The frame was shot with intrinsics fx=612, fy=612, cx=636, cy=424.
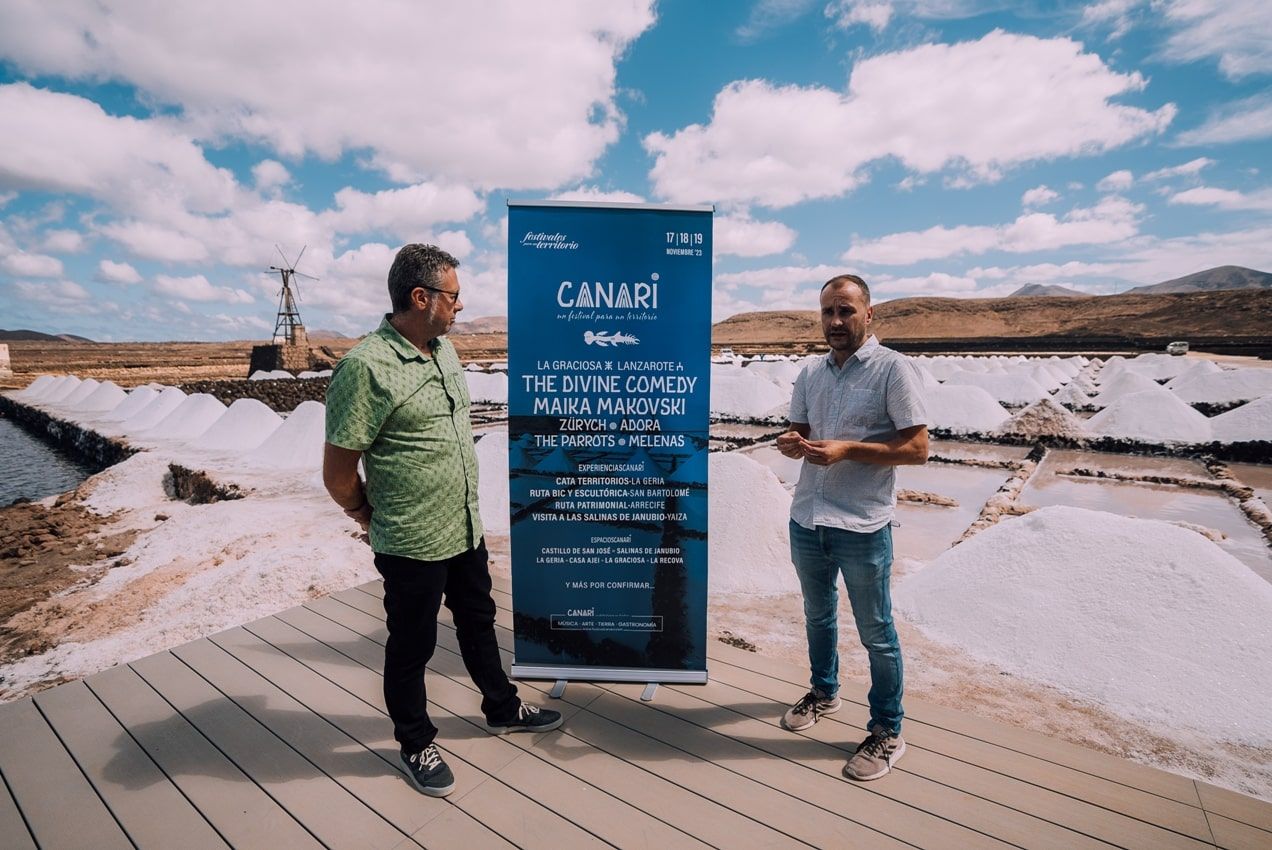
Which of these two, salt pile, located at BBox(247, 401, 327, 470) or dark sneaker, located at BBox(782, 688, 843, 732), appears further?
salt pile, located at BBox(247, 401, 327, 470)

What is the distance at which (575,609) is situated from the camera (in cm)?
285

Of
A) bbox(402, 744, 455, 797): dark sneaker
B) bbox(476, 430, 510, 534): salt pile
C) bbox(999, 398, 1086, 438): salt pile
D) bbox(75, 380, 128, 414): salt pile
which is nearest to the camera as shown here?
bbox(402, 744, 455, 797): dark sneaker

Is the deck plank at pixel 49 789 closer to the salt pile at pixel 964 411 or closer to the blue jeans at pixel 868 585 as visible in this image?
the blue jeans at pixel 868 585

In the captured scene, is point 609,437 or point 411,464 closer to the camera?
point 411,464

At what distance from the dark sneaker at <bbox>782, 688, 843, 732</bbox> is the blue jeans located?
0.29 m

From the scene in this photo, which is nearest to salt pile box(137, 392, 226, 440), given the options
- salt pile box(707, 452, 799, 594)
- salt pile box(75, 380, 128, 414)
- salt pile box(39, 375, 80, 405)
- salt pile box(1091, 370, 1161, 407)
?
salt pile box(75, 380, 128, 414)

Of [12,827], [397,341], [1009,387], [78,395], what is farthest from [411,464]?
[78,395]

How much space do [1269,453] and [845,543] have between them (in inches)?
589

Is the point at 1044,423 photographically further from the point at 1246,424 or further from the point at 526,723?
the point at 526,723

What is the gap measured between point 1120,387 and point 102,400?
33768 mm

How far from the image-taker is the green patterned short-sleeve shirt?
75.3 inches

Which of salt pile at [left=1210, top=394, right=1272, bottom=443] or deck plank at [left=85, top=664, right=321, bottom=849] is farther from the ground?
salt pile at [left=1210, top=394, right=1272, bottom=443]

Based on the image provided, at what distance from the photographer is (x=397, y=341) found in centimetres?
204

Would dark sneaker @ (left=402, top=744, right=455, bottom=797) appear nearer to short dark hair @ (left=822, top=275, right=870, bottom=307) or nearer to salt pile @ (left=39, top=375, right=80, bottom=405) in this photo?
short dark hair @ (left=822, top=275, right=870, bottom=307)
